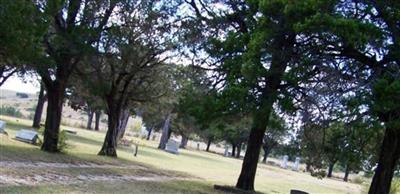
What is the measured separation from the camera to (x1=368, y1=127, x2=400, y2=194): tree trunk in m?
18.1

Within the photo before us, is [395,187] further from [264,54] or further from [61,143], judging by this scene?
[61,143]

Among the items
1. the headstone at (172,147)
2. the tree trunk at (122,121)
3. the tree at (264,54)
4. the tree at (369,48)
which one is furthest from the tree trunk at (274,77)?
the headstone at (172,147)

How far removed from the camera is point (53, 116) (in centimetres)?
2473

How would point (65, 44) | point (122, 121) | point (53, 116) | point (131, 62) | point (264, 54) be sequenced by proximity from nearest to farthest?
1. point (264, 54)
2. point (65, 44)
3. point (53, 116)
4. point (131, 62)
5. point (122, 121)

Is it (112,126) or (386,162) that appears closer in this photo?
(386,162)

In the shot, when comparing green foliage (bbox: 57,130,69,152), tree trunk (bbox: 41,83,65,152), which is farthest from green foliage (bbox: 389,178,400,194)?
tree trunk (bbox: 41,83,65,152)

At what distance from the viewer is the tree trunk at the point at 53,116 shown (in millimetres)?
24438

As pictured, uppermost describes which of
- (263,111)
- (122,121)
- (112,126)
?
(263,111)

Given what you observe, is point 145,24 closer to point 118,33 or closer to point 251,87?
point 118,33

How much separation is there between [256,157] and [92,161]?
6.81 m

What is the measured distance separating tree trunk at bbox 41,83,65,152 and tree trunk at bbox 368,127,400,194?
43.6 feet

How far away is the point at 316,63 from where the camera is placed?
16906 millimetres

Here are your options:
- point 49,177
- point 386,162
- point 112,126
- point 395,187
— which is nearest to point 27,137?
point 112,126

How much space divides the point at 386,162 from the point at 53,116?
45.6 feet
